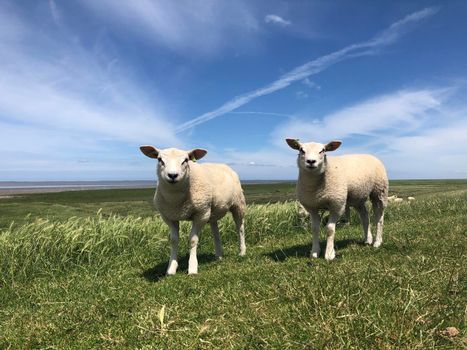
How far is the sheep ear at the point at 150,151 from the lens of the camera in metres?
7.22

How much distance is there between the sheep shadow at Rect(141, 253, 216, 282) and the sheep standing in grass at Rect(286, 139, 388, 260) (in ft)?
9.37

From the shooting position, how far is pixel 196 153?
7621mm

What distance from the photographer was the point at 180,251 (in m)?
10.1

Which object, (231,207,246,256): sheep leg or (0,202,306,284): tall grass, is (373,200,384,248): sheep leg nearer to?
(231,207,246,256): sheep leg

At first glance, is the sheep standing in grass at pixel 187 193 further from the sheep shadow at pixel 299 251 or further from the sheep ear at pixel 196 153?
the sheep shadow at pixel 299 251

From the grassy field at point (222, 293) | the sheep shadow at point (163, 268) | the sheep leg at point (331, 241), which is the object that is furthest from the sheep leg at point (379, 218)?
the sheep shadow at point (163, 268)

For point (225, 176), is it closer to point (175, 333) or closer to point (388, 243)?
point (388, 243)

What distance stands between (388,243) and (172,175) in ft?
16.8

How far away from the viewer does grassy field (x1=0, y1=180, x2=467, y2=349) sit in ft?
10.6

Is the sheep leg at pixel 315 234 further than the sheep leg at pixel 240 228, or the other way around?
the sheep leg at pixel 240 228

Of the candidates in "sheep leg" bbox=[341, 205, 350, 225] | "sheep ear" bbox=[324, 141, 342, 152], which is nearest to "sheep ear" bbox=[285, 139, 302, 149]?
"sheep ear" bbox=[324, 141, 342, 152]

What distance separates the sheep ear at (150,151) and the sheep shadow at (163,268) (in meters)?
2.47

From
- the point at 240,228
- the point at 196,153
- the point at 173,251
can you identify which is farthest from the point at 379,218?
the point at 173,251

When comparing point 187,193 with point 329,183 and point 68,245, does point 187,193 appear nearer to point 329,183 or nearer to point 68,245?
point 329,183
